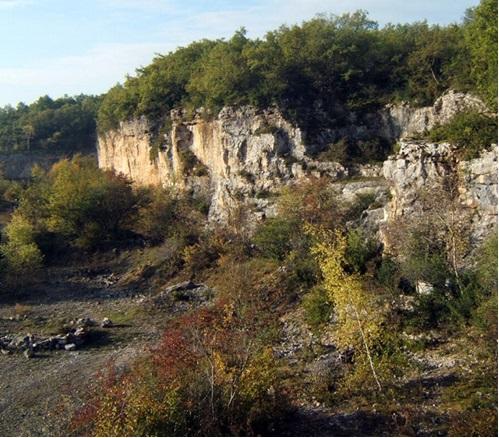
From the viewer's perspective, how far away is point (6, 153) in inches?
2502

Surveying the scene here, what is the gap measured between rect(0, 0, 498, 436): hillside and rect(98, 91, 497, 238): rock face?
97 millimetres

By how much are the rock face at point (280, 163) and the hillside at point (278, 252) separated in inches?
3.8

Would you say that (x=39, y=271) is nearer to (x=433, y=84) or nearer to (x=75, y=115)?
(x=433, y=84)

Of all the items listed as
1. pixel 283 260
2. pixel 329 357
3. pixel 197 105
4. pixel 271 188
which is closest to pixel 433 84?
pixel 271 188

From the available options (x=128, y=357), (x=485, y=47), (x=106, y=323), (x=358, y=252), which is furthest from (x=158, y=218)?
(x=485, y=47)

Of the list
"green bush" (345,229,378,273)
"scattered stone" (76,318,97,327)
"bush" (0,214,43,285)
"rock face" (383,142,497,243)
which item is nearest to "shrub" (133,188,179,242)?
"bush" (0,214,43,285)

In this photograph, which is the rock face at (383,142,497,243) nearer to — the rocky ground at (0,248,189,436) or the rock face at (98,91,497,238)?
the rock face at (98,91,497,238)

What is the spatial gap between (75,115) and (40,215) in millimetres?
31173

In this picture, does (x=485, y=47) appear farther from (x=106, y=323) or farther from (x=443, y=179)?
(x=106, y=323)

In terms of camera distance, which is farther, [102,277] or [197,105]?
[197,105]

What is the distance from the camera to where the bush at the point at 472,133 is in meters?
22.9

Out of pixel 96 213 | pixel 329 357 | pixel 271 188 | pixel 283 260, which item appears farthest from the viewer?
pixel 96 213

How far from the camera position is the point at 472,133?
23406mm

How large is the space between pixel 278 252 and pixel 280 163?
7228 mm
